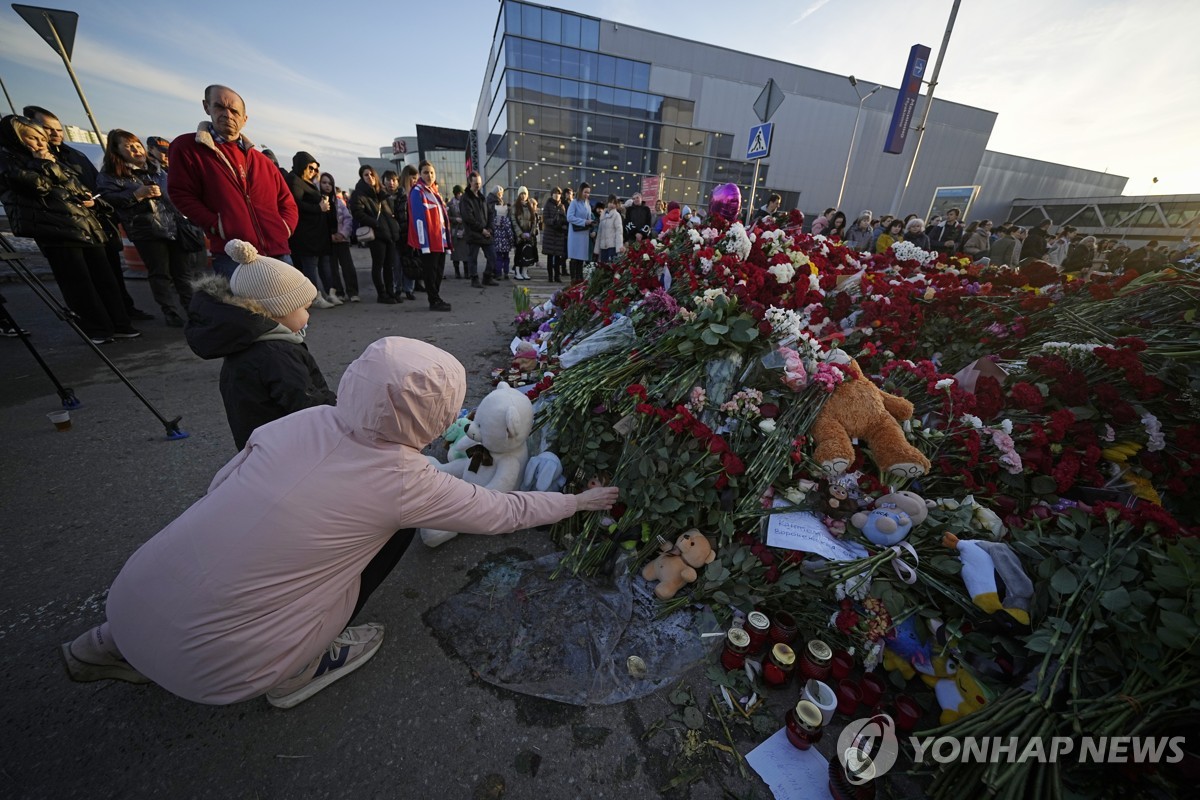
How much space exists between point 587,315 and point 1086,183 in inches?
2080

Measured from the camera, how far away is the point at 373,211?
6.57 m

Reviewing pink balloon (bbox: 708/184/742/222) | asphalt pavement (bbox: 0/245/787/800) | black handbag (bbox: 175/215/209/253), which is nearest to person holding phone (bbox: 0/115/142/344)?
black handbag (bbox: 175/215/209/253)

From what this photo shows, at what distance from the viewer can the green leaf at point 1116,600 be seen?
1.40 m

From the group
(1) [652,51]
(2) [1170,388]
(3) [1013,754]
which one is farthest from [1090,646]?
(1) [652,51]

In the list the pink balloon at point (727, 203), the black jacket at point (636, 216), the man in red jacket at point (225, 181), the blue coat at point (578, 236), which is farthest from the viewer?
the black jacket at point (636, 216)

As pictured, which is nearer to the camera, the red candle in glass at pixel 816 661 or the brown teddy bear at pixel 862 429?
the red candle in glass at pixel 816 661

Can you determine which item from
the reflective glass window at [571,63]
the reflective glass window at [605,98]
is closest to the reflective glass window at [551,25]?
the reflective glass window at [571,63]

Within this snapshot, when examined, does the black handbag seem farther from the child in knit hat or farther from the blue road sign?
the blue road sign

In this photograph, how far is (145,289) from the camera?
7676 mm

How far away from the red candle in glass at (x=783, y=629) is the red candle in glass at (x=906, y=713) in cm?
40

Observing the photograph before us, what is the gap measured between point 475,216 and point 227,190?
16.3 ft

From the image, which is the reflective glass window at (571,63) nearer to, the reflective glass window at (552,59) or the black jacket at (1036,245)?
the reflective glass window at (552,59)

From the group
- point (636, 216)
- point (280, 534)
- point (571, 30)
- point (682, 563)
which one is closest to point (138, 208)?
point (280, 534)

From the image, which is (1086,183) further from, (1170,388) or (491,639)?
(491,639)
